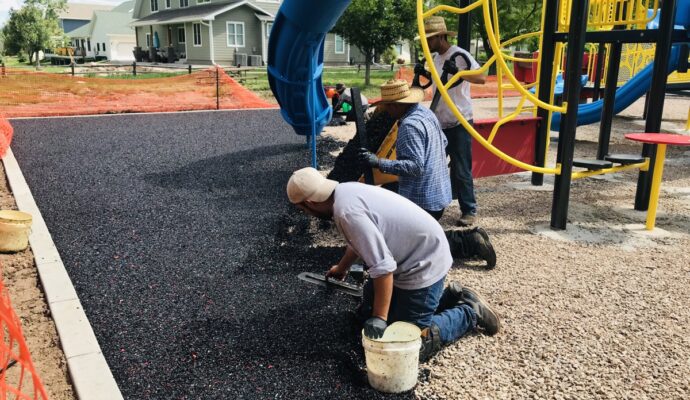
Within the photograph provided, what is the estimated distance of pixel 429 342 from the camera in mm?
3139

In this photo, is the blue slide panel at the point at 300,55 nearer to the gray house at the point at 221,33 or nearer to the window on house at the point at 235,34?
the gray house at the point at 221,33

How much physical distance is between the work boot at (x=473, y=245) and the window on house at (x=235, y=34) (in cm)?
3147

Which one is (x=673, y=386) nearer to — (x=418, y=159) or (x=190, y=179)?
(x=418, y=159)

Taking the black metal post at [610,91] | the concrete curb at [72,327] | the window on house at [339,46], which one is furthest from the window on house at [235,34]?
the concrete curb at [72,327]

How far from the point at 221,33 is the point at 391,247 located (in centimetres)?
3264

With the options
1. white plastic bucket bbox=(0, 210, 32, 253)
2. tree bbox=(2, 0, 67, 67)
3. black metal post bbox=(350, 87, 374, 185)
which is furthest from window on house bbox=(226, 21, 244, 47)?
black metal post bbox=(350, 87, 374, 185)

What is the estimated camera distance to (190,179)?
7.39 meters

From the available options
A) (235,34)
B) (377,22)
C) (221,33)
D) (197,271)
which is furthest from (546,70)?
(235,34)

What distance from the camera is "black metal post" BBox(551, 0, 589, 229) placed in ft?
16.9

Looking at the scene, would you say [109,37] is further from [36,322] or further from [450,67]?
[36,322]

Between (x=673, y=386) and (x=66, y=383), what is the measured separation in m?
3.21

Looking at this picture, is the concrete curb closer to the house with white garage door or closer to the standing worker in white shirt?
the standing worker in white shirt

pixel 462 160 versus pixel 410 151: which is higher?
pixel 410 151

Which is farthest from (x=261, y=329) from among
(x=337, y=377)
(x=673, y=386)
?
(x=673, y=386)
